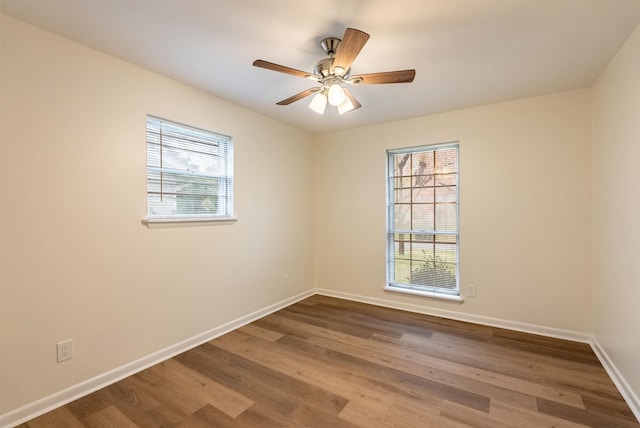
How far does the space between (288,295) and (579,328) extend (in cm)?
311

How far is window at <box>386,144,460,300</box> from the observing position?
134 inches

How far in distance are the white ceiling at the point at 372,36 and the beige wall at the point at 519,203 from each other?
42 centimetres

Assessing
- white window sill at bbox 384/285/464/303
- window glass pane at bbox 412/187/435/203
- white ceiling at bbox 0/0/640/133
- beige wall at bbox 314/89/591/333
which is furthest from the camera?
window glass pane at bbox 412/187/435/203

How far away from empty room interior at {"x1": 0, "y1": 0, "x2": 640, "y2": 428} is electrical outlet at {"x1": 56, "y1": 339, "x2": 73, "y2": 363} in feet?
0.03

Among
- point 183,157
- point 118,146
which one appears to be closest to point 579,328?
point 183,157

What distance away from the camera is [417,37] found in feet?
6.19

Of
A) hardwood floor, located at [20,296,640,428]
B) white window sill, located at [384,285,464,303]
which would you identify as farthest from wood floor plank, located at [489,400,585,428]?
white window sill, located at [384,285,464,303]

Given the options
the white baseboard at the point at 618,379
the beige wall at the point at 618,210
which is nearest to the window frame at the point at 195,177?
the beige wall at the point at 618,210

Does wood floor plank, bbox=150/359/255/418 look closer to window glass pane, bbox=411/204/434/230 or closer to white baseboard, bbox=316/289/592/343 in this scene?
white baseboard, bbox=316/289/592/343

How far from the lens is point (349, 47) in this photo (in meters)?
1.60

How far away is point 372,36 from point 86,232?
2376mm

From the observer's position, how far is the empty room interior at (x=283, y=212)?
175 cm

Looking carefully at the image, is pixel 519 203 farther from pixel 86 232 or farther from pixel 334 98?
pixel 86 232

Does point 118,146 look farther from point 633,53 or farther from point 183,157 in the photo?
point 633,53
